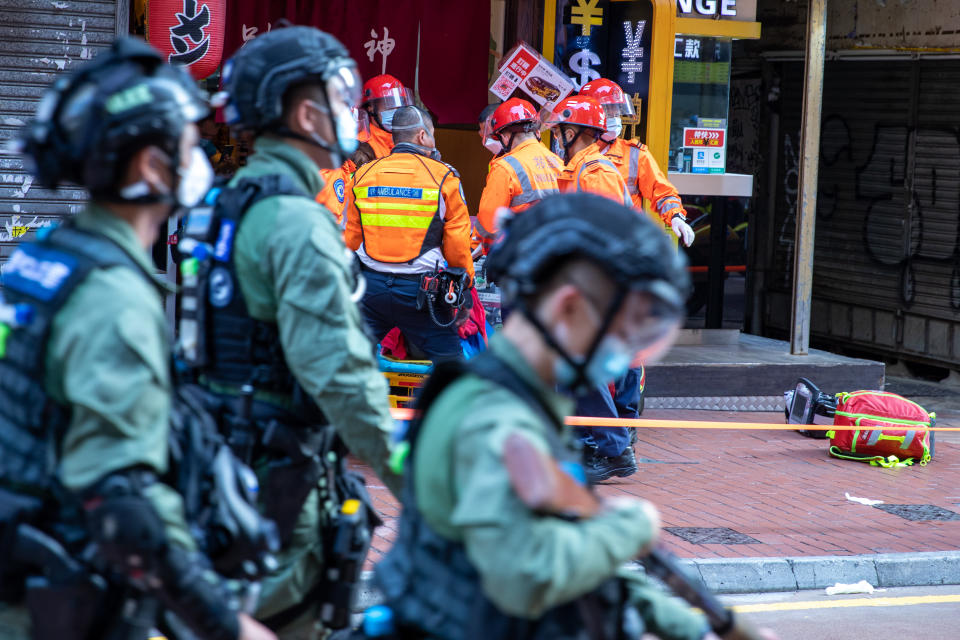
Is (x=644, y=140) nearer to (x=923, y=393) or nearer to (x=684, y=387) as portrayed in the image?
(x=684, y=387)

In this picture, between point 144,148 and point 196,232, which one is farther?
point 196,232

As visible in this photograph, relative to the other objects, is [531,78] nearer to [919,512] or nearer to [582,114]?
[582,114]

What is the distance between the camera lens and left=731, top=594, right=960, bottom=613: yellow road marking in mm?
6098

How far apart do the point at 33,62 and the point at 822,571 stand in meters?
5.73

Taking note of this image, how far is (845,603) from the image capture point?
626cm

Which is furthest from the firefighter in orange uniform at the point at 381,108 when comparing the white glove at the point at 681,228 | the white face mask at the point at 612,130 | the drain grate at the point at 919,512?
the drain grate at the point at 919,512

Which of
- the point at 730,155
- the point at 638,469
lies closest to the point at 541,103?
the point at 638,469

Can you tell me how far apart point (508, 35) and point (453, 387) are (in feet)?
33.7

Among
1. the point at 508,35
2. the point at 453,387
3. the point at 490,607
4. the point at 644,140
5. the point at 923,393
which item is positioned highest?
the point at 508,35

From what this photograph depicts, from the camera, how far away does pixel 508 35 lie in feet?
40.2

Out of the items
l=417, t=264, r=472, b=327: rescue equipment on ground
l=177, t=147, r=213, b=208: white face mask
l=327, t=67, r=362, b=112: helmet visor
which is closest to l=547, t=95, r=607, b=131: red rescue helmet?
l=417, t=264, r=472, b=327: rescue equipment on ground

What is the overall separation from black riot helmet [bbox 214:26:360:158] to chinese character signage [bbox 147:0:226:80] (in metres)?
4.90

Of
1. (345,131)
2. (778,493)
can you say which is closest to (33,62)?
(778,493)

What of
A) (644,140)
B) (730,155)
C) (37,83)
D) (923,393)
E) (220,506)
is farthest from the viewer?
(730,155)
